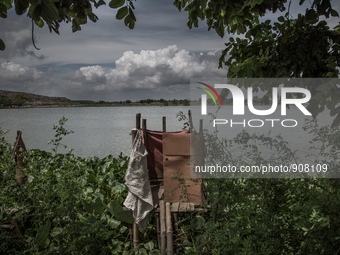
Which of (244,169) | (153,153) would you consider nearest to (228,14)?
(244,169)

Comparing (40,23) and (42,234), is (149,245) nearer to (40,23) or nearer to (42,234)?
(42,234)

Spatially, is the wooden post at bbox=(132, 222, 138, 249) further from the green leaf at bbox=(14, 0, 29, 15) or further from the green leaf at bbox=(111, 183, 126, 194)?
the green leaf at bbox=(14, 0, 29, 15)

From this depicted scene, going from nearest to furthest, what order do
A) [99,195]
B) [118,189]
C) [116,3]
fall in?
1. [116,3]
2. [99,195]
3. [118,189]

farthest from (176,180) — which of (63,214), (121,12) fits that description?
(121,12)

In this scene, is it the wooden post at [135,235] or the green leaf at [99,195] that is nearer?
the wooden post at [135,235]

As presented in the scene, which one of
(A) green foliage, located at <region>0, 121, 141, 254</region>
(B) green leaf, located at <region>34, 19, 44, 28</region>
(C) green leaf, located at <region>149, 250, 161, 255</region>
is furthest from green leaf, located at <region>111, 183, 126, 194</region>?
(B) green leaf, located at <region>34, 19, 44, 28</region>

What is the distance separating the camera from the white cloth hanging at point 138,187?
142 inches

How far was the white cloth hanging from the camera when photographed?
11.8 ft

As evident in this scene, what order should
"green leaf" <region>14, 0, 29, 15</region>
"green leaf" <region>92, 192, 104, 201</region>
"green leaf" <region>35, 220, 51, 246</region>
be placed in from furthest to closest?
"green leaf" <region>92, 192, 104, 201</region> < "green leaf" <region>35, 220, 51, 246</region> < "green leaf" <region>14, 0, 29, 15</region>

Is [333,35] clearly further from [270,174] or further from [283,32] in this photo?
[270,174]

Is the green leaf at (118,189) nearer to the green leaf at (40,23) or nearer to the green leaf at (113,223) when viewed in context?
the green leaf at (113,223)

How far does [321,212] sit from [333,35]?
1.74m

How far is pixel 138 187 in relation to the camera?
3611mm

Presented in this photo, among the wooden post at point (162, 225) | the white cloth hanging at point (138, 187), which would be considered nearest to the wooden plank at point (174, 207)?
the wooden post at point (162, 225)
